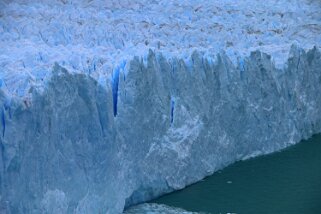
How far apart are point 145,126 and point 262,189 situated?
1216mm

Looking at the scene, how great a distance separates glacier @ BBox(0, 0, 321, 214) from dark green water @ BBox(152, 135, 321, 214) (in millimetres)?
108

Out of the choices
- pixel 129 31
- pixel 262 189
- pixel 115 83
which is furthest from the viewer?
pixel 129 31

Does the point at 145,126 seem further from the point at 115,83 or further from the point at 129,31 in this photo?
the point at 129,31

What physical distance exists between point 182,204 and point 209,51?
151 cm

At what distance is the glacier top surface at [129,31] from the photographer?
4.38m

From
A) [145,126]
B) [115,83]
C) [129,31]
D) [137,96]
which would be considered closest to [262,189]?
[145,126]

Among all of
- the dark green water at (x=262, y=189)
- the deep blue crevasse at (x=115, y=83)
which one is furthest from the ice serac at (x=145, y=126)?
the dark green water at (x=262, y=189)

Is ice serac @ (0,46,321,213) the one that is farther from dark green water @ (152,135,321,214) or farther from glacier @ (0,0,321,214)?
dark green water @ (152,135,321,214)

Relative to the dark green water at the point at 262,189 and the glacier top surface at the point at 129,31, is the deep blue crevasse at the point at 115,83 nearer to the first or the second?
the glacier top surface at the point at 129,31

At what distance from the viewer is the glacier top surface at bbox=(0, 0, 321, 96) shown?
438 centimetres

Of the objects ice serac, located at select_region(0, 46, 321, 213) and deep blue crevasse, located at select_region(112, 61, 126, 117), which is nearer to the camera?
ice serac, located at select_region(0, 46, 321, 213)

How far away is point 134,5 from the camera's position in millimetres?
7422

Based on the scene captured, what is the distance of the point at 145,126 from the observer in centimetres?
466

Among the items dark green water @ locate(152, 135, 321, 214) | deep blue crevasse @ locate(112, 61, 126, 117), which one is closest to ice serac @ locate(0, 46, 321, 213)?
deep blue crevasse @ locate(112, 61, 126, 117)
